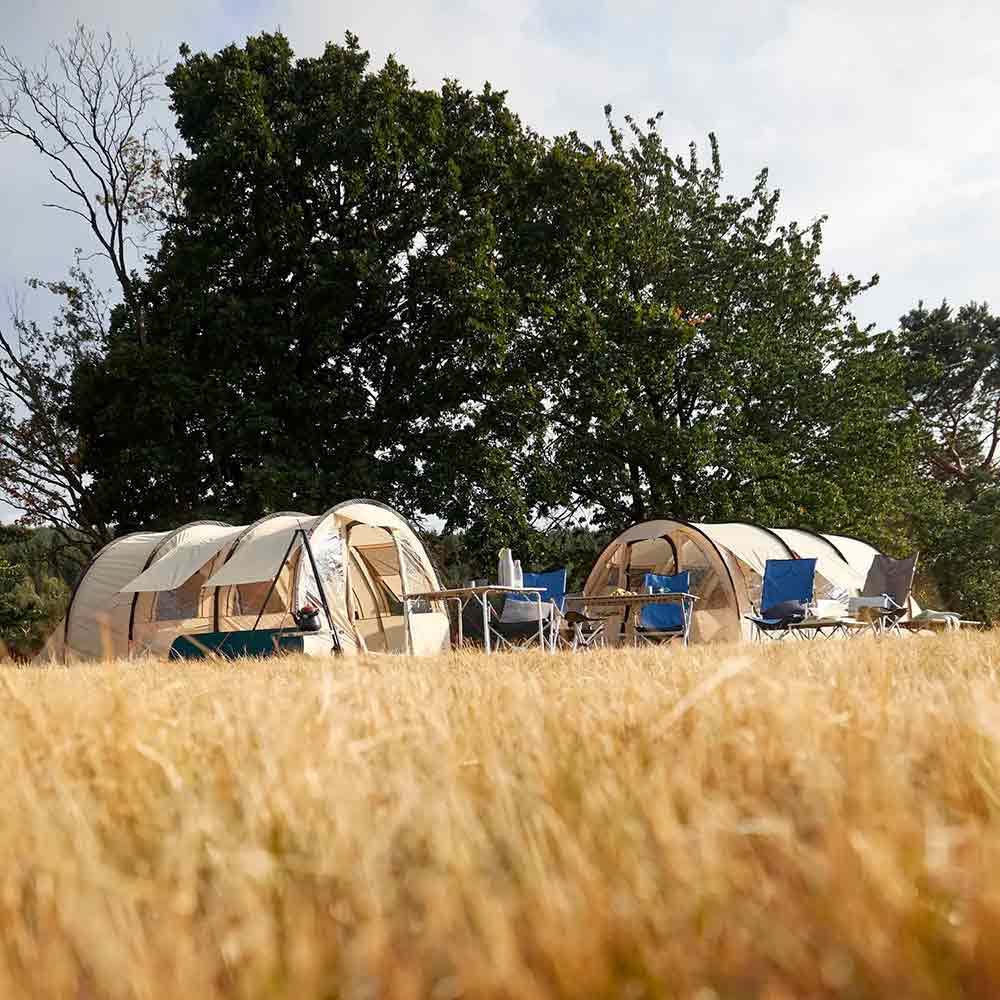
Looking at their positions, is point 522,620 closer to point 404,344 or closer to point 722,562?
point 722,562

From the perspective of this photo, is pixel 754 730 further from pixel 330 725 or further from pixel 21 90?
pixel 21 90

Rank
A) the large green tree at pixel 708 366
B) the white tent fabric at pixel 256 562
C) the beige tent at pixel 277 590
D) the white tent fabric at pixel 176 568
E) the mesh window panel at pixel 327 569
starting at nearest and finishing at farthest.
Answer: the white tent fabric at pixel 256 562
the white tent fabric at pixel 176 568
the mesh window panel at pixel 327 569
the beige tent at pixel 277 590
the large green tree at pixel 708 366

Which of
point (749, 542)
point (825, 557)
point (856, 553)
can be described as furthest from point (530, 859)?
point (856, 553)

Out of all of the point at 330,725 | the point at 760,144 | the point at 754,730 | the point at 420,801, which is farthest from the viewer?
the point at 760,144

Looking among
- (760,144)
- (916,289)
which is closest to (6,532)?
(760,144)

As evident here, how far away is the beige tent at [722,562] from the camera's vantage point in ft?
39.4

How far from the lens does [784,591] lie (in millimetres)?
10180

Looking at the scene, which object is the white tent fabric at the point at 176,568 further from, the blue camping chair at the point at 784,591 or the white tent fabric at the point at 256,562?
the blue camping chair at the point at 784,591

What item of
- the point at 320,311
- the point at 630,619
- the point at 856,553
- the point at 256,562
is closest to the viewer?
the point at 256,562

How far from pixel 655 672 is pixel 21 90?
17.9 metres

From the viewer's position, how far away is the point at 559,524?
1568cm

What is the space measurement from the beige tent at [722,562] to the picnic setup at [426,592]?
0.08 ft

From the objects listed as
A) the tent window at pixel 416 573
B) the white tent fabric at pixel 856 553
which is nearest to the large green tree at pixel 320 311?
the tent window at pixel 416 573

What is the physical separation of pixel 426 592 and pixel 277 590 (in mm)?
2183
